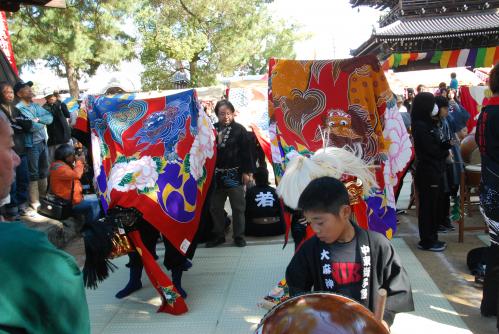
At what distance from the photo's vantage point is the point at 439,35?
17656mm

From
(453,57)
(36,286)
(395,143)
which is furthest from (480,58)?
(36,286)

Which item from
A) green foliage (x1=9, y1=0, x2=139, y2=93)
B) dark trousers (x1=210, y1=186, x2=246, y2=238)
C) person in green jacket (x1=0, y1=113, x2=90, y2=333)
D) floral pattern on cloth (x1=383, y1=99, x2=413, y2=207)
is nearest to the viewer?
person in green jacket (x1=0, y1=113, x2=90, y2=333)

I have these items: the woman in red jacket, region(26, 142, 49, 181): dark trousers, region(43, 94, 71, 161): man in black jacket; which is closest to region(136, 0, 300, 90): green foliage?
region(43, 94, 71, 161): man in black jacket

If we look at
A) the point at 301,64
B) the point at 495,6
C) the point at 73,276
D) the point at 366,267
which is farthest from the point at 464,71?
the point at 73,276

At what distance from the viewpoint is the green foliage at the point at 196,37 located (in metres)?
18.0

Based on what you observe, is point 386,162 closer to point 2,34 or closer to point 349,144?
point 349,144

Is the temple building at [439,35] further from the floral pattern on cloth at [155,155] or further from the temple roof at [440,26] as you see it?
the floral pattern on cloth at [155,155]

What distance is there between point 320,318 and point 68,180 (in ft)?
16.2

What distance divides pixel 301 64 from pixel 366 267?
237cm

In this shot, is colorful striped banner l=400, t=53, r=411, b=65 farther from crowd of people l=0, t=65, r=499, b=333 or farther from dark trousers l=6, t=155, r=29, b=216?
dark trousers l=6, t=155, r=29, b=216

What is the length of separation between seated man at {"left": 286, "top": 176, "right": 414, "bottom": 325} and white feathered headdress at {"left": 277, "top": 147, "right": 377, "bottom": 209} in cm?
59

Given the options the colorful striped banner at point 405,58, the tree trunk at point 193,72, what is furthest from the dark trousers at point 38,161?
the colorful striped banner at point 405,58

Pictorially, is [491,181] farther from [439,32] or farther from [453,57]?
[453,57]

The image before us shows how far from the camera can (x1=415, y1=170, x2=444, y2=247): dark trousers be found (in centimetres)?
455
